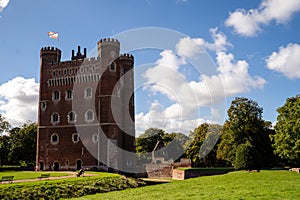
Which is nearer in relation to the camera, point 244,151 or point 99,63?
point 244,151

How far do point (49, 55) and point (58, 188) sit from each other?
88.2 feet

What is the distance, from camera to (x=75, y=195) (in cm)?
2216

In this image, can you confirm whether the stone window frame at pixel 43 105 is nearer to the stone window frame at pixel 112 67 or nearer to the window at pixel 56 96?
the window at pixel 56 96

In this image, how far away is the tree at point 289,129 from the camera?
1201 inches

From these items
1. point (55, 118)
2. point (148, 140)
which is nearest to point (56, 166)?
point (55, 118)

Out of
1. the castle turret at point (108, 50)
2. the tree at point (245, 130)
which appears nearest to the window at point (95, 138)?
the castle turret at point (108, 50)

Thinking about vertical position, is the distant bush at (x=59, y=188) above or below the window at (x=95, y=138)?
below

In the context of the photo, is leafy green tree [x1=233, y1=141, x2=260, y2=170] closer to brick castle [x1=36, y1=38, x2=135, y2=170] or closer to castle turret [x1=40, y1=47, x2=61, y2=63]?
brick castle [x1=36, y1=38, x2=135, y2=170]

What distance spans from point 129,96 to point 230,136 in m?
15.1

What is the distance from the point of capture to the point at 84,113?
137 ft

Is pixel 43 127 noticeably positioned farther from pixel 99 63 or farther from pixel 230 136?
pixel 230 136

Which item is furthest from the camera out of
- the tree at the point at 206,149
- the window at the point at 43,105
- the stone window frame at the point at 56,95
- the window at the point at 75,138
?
the tree at the point at 206,149

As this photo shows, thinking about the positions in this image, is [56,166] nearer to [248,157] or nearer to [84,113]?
[84,113]

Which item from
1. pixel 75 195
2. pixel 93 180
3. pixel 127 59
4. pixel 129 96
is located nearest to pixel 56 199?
pixel 75 195
